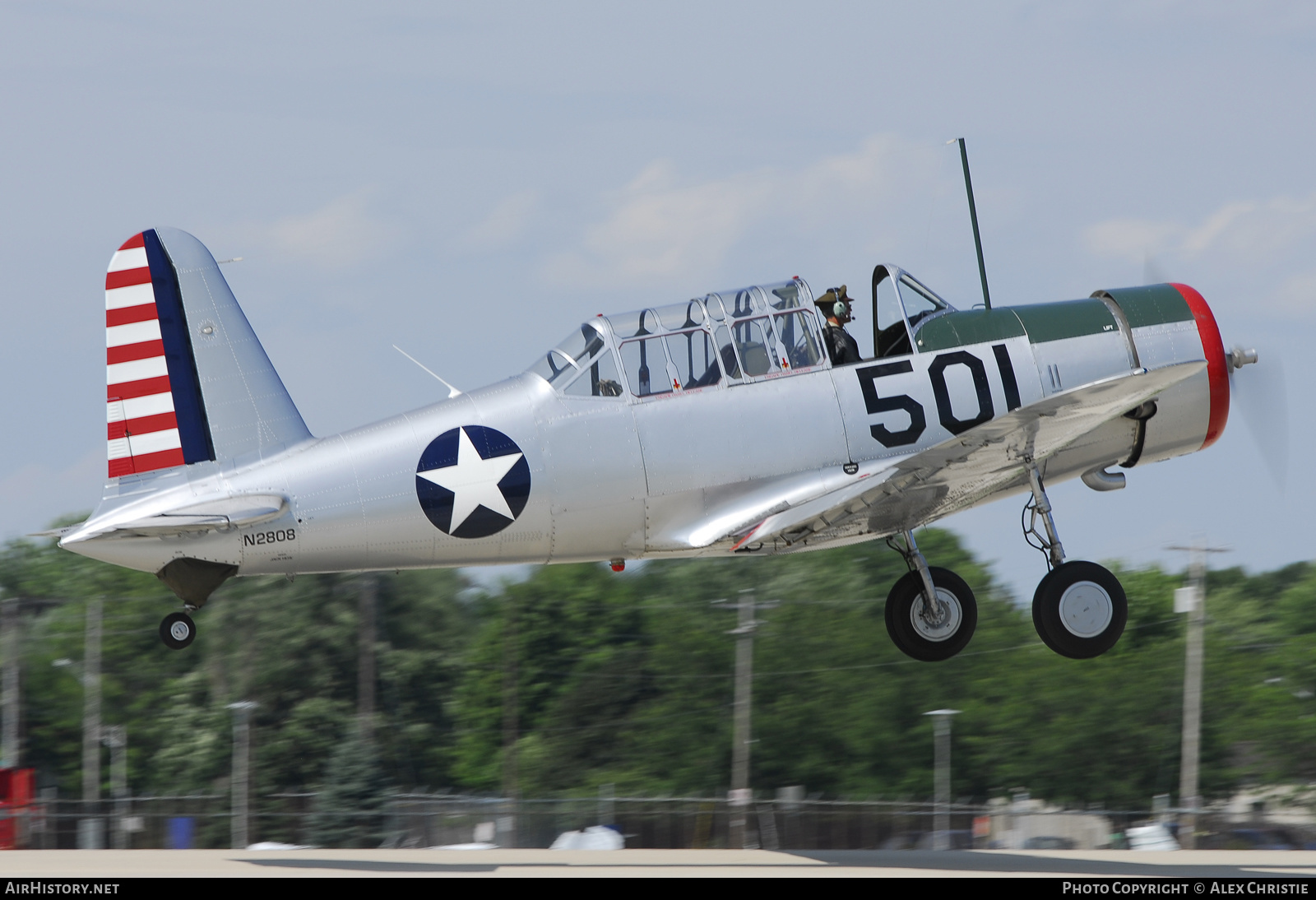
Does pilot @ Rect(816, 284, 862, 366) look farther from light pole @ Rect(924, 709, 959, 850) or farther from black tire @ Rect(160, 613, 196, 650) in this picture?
light pole @ Rect(924, 709, 959, 850)

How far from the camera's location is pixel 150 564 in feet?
34.6

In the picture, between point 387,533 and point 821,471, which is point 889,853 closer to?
point 821,471

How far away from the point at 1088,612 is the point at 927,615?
1505mm

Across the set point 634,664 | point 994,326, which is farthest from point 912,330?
point 634,664

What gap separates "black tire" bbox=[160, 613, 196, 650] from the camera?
10.4 m

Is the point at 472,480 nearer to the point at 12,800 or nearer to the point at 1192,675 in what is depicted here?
the point at 12,800

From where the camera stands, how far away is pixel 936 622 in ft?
40.2

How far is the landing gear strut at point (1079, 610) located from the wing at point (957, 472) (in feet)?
1.74

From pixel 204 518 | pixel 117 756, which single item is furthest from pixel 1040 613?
pixel 117 756

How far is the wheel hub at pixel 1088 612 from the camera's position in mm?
11133

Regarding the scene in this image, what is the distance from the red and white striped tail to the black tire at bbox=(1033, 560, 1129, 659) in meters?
6.56

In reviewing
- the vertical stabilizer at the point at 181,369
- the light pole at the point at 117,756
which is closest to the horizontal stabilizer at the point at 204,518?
the vertical stabilizer at the point at 181,369

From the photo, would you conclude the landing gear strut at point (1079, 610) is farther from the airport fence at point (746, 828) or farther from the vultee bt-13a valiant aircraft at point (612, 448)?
the airport fence at point (746, 828)
